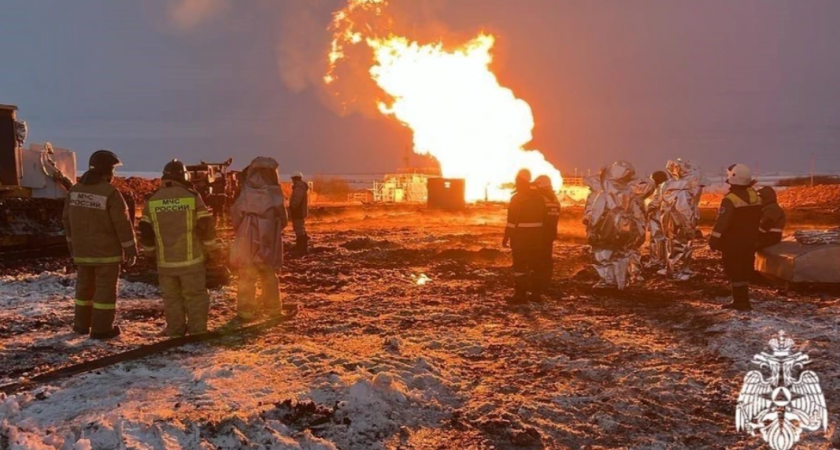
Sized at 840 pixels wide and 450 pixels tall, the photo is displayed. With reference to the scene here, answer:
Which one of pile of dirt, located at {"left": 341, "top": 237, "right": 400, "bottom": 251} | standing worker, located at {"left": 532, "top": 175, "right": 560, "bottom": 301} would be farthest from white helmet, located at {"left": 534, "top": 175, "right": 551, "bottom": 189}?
pile of dirt, located at {"left": 341, "top": 237, "right": 400, "bottom": 251}

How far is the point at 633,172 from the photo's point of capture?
9523 millimetres

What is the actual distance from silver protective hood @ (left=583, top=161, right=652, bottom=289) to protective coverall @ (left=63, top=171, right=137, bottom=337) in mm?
7366

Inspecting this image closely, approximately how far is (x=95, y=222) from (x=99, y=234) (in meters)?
0.15

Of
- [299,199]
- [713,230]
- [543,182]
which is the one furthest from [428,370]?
[299,199]

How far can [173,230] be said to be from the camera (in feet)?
20.4

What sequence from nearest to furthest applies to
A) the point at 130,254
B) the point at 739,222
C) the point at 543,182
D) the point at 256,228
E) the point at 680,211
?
the point at 130,254, the point at 256,228, the point at 739,222, the point at 543,182, the point at 680,211

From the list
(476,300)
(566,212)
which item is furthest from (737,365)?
(566,212)

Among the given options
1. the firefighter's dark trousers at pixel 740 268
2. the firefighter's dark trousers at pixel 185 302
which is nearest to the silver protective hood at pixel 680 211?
the firefighter's dark trousers at pixel 740 268

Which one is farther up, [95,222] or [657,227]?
[95,222]

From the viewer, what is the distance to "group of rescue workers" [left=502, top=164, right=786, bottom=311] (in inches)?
307

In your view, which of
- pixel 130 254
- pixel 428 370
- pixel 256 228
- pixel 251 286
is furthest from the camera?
pixel 251 286

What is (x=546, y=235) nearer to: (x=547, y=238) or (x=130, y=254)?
(x=547, y=238)

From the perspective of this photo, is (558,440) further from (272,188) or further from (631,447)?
(272,188)

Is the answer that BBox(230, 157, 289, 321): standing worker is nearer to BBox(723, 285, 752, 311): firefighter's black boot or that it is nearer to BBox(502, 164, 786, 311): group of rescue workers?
BBox(502, 164, 786, 311): group of rescue workers
